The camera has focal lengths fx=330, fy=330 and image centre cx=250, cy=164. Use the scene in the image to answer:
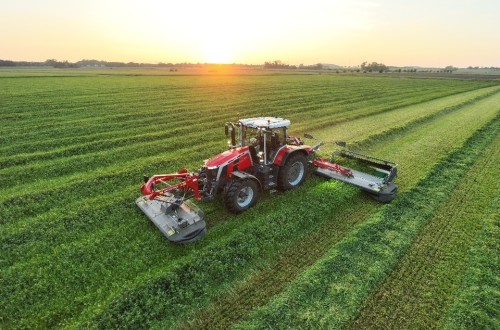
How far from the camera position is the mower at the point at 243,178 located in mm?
7844

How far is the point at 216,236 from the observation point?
775cm

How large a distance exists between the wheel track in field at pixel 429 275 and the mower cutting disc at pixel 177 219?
147 inches

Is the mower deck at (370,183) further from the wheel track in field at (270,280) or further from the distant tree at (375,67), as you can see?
the distant tree at (375,67)

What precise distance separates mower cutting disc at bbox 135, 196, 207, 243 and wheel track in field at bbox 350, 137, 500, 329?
374cm

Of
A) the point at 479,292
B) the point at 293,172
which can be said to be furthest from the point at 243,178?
the point at 479,292

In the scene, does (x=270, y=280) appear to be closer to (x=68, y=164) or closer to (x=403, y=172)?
(x=403, y=172)

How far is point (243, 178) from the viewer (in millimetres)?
8359

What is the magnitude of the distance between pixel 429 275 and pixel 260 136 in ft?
17.3

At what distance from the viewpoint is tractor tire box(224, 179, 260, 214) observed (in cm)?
823

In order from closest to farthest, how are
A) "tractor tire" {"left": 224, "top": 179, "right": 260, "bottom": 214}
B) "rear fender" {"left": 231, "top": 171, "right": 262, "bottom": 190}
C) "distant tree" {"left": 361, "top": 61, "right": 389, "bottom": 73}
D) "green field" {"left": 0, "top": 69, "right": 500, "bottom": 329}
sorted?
1. "green field" {"left": 0, "top": 69, "right": 500, "bottom": 329}
2. "tractor tire" {"left": 224, "top": 179, "right": 260, "bottom": 214}
3. "rear fender" {"left": 231, "top": 171, "right": 262, "bottom": 190}
4. "distant tree" {"left": 361, "top": 61, "right": 389, "bottom": 73}

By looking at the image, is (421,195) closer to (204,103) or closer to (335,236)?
(335,236)

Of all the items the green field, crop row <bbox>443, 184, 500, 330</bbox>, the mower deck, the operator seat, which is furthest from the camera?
the mower deck

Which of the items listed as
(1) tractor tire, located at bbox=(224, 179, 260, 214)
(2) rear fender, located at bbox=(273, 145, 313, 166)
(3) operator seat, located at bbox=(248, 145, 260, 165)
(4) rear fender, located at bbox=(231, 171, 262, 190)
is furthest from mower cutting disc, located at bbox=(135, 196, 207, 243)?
(2) rear fender, located at bbox=(273, 145, 313, 166)

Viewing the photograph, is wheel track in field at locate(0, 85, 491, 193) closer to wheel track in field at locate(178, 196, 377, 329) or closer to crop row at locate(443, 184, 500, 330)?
wheel track in field at locate(178, 196, 377, 329)
